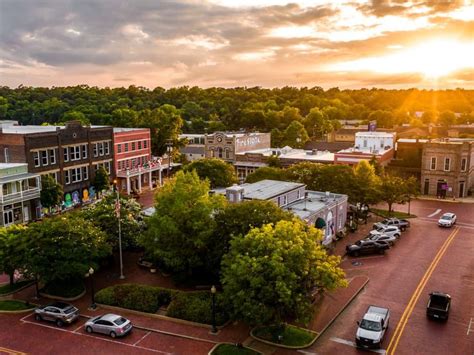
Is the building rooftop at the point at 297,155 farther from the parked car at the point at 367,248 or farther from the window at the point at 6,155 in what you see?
the window at the point at 6,155

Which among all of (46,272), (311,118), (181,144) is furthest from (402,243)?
(311,118)

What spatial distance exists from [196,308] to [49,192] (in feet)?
113

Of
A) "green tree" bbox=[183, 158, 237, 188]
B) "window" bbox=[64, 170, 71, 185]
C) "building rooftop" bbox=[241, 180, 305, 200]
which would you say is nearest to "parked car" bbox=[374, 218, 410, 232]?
"building rooftop" bbox=[241, 180, 305, 200]

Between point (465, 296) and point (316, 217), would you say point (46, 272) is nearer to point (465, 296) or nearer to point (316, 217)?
point (316, 217)

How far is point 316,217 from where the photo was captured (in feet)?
149

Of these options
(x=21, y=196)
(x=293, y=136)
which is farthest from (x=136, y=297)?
(x=293, y=136)

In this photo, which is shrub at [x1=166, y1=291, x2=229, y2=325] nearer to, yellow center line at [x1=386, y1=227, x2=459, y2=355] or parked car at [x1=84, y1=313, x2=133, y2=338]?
parked car at [x1=84, y1=313, x2=133, y2=338]

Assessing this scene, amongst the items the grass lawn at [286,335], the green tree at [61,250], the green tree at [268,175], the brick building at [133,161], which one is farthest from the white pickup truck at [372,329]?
the brick building at [133,161]

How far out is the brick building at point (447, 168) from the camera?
238ft

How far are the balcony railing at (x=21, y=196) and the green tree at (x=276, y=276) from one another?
116 ft

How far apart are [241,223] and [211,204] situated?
323 cm

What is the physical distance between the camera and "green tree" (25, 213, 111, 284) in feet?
109

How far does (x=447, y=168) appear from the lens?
73.4m

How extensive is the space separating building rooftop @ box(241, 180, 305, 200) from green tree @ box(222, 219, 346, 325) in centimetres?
1606
